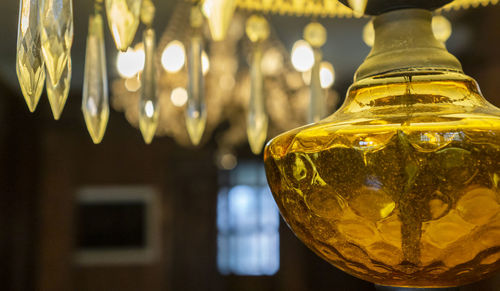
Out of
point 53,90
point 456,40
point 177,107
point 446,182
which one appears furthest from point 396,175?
point 456,40

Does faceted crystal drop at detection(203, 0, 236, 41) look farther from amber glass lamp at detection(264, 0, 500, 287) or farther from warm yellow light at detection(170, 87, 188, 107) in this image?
warm yellow light at detection(170, 87, 188, 107)

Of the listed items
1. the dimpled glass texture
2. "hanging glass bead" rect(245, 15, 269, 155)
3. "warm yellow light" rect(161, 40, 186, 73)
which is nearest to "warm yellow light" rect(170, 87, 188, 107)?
"warm yellow light" rect(161, 40, 186, 73)

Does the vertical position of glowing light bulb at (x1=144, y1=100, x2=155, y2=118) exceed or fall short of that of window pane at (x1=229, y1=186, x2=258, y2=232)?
it exceeds it

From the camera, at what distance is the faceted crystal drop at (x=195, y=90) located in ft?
1.57

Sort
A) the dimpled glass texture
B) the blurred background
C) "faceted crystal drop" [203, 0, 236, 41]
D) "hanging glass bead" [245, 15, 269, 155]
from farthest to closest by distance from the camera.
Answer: the blurred background
"hanging glass bead" [245, 15, 269, 155]
"faceted crystal drop" [203, 0, 236, 41]
the dimpled glass texture

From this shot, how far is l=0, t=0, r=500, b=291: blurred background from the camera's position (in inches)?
186

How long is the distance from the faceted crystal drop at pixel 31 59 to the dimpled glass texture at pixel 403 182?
13 cm

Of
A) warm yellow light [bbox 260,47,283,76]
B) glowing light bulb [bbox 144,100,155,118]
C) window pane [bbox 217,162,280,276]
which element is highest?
warm yellow light [bbox 260,47,283,76]

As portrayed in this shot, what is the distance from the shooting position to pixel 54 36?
290mm

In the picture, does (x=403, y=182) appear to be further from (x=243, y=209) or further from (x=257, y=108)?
(x=243, y=209)

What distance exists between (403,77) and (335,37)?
365 centimetres

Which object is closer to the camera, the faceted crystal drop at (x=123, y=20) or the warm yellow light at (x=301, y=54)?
the faceted crystal drop at (x=123, y=20)

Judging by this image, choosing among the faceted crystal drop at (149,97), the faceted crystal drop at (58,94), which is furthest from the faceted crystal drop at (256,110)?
Result: the faceted crystal drop at (58,94)

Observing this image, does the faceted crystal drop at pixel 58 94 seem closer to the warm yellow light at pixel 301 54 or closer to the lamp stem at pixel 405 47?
the lamp stem at pixel 405 47
